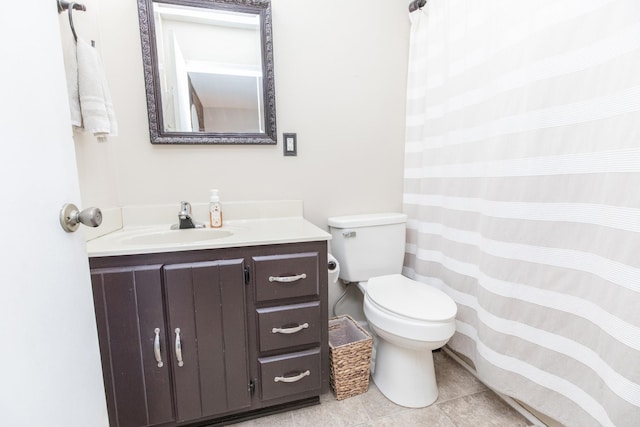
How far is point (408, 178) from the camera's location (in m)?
1.70

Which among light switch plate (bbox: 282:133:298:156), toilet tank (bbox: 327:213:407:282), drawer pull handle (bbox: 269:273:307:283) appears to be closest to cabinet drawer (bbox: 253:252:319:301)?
drawer pull handle (bbox: 269:273:307:283)

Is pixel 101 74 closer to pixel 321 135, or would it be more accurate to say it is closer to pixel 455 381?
pixel 321 135

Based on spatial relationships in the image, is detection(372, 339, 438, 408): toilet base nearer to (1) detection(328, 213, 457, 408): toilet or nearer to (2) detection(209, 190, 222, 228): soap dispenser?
(1) detection(328, 213, 457, 408): toilet

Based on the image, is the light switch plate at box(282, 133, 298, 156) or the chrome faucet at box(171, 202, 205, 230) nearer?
the chrome faucet at box(171, 202, 205, 230)

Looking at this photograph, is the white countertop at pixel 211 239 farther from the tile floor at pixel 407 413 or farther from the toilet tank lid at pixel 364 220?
the tile floor at pixel 407 413

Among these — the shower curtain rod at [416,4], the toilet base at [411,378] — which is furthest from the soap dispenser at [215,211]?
the shower curtain rod at [416,4]

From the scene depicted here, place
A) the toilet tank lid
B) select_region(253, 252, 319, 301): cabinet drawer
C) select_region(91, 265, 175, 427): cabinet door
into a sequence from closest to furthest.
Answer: select_region(91, 265, 175, 427): cabinet door
select_region(253, 252, 319, 301): cabinet drawer
the toilet tank lid

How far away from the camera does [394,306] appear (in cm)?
122

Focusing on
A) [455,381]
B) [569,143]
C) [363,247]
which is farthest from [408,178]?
[455,381]

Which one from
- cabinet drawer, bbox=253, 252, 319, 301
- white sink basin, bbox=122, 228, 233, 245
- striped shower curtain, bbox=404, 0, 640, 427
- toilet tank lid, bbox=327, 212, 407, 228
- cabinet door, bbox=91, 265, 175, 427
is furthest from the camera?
toilet tank lid, bbox=327, 212, 407, 228

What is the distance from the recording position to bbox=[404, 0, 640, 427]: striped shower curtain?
0.80m

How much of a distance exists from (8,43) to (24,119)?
109mm

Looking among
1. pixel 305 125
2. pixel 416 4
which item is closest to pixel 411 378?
pixel 305 125

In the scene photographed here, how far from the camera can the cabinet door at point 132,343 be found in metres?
0.96
